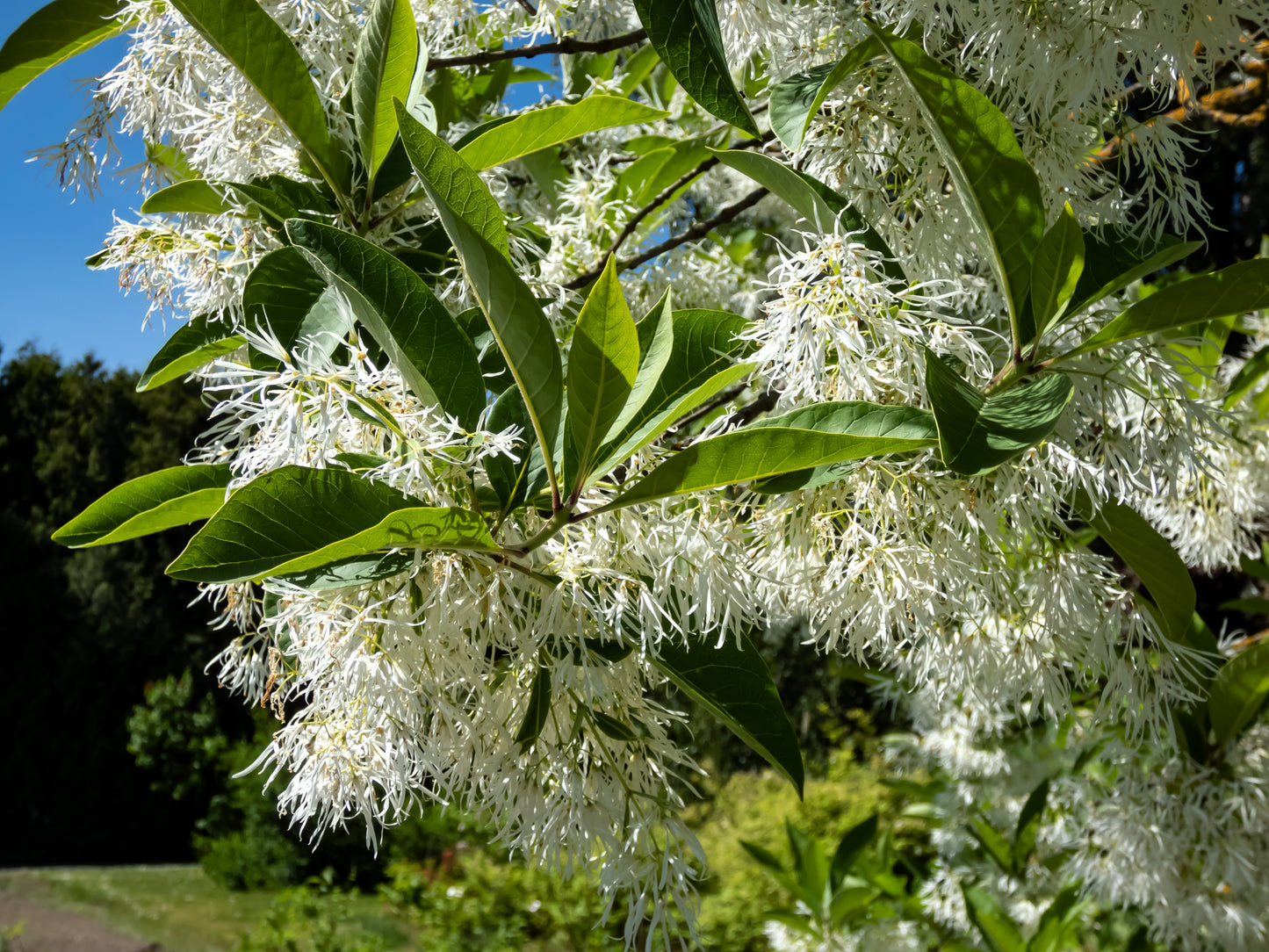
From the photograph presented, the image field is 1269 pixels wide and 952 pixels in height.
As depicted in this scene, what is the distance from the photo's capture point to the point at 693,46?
845mm

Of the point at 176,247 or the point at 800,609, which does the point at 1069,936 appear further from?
the point at 176,247

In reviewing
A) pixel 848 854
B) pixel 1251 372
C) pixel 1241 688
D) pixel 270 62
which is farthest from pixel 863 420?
pixel 848 854

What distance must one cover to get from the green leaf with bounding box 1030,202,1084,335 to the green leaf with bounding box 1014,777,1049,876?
2.30 meters

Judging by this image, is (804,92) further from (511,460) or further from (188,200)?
(188,200)

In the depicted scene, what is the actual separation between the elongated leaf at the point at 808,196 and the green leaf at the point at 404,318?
292 millimetres

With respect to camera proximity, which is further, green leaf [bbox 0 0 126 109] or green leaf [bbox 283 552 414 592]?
green leaf [bbox 0 0 126 109]

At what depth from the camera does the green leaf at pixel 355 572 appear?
2.17 feet

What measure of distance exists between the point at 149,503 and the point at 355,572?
281 millimetres

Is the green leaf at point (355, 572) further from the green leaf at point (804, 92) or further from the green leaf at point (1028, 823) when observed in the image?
the green leaf at point (1028, 823)

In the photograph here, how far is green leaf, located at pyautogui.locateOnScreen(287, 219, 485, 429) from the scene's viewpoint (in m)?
0.69

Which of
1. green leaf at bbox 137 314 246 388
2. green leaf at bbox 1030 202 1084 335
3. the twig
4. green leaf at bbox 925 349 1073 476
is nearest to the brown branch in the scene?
the twig

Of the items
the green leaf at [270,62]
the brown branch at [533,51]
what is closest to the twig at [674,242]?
the brown branch at [533,51]

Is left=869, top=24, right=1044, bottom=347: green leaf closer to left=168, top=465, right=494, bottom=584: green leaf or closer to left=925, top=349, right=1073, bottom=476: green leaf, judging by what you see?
left=925, top=349, right=1073, bottom=476: green leaf

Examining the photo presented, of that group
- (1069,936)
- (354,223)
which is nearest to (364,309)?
(354,223)
